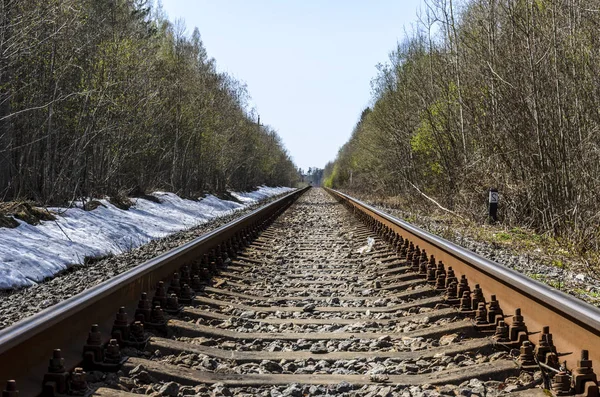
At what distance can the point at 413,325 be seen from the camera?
4711 millimetres

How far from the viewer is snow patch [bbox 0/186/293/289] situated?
7.77 meters

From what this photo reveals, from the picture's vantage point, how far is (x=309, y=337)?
4426 mm

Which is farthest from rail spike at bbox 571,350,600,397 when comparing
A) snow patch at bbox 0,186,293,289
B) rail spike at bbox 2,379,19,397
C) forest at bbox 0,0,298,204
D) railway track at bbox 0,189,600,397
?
forest at bbox 0,0,298,204

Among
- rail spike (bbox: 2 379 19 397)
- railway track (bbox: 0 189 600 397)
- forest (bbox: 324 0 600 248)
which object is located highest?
forest (bbox: 324 0 600 248)

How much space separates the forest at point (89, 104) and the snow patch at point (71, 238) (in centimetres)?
119

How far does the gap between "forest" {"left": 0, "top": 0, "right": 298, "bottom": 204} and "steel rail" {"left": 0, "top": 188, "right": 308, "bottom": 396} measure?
20.5 feet

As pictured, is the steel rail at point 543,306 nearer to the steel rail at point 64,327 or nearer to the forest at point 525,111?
the steel rail at point 64,327

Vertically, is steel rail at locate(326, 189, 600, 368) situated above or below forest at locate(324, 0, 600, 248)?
below

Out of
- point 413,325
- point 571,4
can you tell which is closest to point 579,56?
point 571,4

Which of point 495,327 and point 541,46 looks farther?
point 541,46

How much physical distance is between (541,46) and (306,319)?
8096mm

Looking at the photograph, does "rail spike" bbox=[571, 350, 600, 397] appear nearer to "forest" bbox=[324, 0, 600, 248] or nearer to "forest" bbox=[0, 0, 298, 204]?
"forest" bbox=[324, 0, 600, 248]

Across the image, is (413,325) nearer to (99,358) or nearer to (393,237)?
(99,358)

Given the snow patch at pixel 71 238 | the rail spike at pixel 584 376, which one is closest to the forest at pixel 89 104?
the snow patch at pixel 71 238
